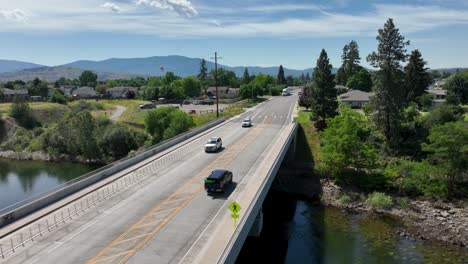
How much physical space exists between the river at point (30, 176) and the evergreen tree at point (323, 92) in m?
41.2

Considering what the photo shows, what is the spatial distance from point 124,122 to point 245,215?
69.7 meters

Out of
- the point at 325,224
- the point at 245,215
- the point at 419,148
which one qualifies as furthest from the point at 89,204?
the point at 419,148

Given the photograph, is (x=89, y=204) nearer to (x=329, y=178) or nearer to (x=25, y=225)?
(x=25, y=225)

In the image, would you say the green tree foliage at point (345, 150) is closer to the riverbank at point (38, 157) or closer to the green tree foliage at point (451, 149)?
the green tree foliage at point (451, 149)

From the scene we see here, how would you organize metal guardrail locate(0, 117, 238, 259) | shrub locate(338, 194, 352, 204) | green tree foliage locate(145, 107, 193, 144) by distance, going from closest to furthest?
metal guardrail locate(0, 117, 238, 259) → shrub locate(338, 194, 352, 204) → green tree foliage locate(145, 107, 193, 144)

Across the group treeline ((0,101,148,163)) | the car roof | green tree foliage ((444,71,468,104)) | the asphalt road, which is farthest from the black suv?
green tree foliage ((444,71,468,104))

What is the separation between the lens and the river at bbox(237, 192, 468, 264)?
32250 millimetres

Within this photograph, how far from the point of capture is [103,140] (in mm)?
71250

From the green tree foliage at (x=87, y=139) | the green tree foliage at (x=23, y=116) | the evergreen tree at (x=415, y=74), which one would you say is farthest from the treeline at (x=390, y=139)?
the green tree foliage at (x=23, y=116)

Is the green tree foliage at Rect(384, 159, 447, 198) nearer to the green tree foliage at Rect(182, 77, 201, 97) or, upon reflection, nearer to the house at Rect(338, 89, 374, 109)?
the house at Rect(338, 89, 374, 109)

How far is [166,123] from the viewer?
71.3 m

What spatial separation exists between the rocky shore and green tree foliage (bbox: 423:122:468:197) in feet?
10.5

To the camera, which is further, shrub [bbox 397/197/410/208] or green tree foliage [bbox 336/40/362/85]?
green tree foliage [bbox 336/40/362/85]

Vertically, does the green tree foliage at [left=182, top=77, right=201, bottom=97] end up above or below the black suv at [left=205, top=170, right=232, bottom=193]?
above
